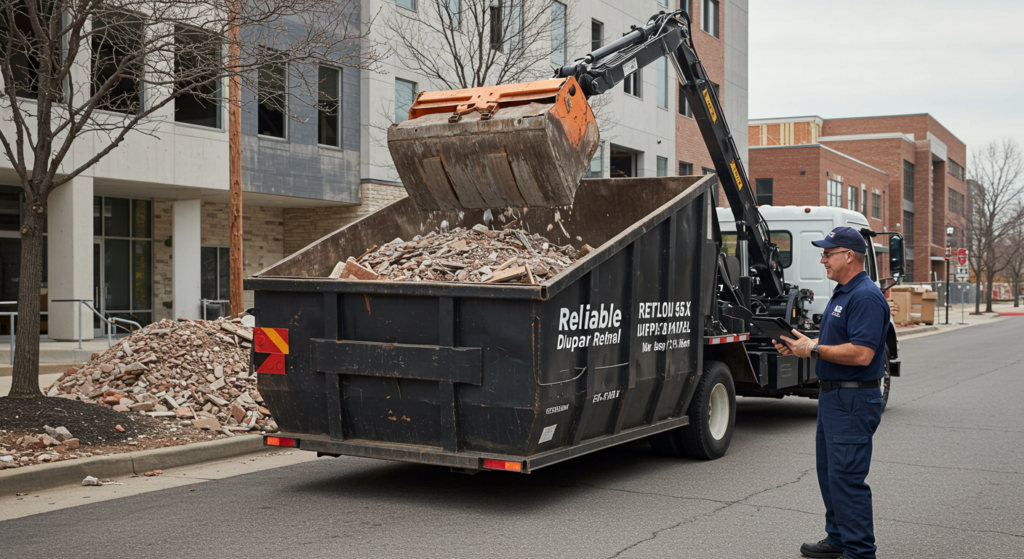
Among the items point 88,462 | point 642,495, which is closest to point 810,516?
point 642,495

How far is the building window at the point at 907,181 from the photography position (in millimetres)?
70500

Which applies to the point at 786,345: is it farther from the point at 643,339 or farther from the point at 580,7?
the point at 580,7

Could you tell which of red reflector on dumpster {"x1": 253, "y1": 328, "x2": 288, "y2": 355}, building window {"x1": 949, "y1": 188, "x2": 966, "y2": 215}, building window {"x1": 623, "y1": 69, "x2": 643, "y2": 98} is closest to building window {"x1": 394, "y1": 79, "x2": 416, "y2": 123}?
building window {"x1": 623, "y1": 69, "x2": 643, "y2": 98}

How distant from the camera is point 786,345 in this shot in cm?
538

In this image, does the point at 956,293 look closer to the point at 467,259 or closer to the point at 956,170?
the point at 956,170

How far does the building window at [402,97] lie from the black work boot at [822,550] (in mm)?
18853

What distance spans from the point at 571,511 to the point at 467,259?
2130mm

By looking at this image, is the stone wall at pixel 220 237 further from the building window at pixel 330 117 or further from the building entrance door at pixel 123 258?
the building window at pixel 330 117

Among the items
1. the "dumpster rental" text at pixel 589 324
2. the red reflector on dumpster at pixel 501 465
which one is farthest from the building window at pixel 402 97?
the red reflector on dumpster at pixel 501 465

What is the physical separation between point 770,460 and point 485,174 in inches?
145

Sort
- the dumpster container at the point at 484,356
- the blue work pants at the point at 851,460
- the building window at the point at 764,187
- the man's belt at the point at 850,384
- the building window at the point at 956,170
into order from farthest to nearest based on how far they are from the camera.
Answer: the building window at the point at 956,170 → the building window at the point at 764,187 → the dumpster container at the point at 484,356 → the man's belt at the point at 850,384 → the blue work pants at the point at 851,460

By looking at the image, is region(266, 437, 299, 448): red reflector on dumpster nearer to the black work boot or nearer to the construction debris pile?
the construction debris pile

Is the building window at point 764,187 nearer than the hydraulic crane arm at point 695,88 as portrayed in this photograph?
No

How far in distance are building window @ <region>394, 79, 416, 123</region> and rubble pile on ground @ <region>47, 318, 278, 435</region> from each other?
41.2 feet
